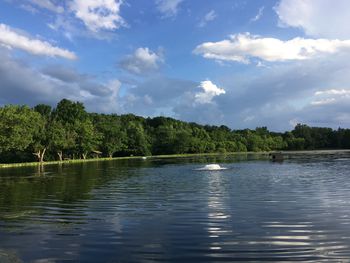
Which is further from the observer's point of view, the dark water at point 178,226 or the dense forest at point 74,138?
the dense forest at point 74,138

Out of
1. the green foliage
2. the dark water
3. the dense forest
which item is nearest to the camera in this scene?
the dark water

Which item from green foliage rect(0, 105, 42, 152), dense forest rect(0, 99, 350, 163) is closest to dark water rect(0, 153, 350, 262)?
green foliage rect(0, 105, 42, 152)

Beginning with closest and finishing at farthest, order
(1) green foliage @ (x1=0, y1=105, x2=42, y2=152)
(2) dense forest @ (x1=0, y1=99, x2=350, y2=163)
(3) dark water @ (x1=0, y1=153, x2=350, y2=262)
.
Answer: (3) dark water @ (x1=0, y1=153, x2=350, y2=262) → (1) green foliage @ (x1=0, y1=105, x2=42, y2=152) → (2) dense forest @ (x1=0, y1=99, x2=350, y2=163)

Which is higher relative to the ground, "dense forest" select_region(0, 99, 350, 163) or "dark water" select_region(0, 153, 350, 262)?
"dense forest" select_region(0, 99, 350, 163)

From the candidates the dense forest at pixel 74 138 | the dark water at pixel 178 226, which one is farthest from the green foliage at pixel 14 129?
the dark water at pixel 178 226

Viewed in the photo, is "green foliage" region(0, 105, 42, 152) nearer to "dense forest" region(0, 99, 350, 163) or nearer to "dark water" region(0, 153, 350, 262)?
"dense forest" region(0, 99, 350, 163)

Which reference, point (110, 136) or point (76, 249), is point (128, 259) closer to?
point (76, 249)

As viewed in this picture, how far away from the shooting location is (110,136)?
459ft

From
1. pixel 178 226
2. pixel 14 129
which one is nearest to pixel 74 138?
pixel 14 129

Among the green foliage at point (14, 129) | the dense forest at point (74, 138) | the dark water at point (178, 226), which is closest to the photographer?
the dark water at point (178, 226)

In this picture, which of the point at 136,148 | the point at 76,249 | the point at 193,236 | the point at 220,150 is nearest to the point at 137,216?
the point at 193,236

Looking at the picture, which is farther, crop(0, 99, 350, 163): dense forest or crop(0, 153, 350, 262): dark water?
crop(0, 99, 350, 163): dense forest

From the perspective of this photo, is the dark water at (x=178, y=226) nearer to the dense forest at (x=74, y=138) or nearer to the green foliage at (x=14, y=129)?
the green foliage at (x=14, y=129)

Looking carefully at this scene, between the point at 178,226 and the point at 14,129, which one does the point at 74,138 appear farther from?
the point at 178,226
